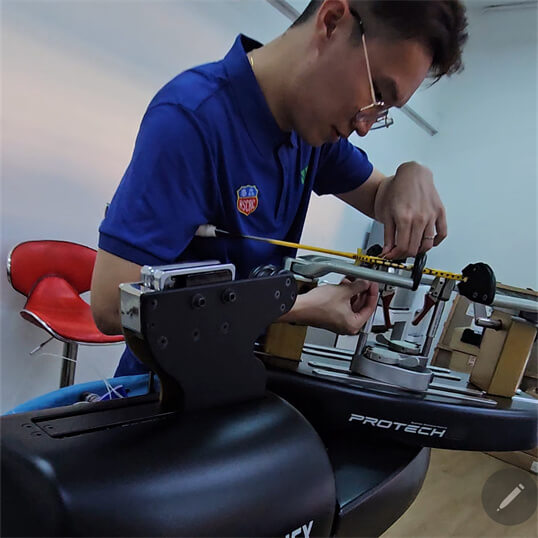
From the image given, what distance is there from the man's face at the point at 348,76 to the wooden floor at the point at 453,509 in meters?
1.35

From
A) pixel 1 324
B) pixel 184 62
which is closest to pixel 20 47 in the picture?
pixel 184 62

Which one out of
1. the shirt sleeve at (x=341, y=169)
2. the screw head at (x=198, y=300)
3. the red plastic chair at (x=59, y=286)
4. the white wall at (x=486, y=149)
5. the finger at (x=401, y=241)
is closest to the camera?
the screw head at (x=198, y=300)

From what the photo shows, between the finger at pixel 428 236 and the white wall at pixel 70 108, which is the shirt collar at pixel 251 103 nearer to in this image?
the finger at pixel 428 236

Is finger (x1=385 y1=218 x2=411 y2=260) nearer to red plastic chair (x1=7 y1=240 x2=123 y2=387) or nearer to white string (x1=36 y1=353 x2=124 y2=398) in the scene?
white string (x1=36 y1=353 x2=124 y2=398)

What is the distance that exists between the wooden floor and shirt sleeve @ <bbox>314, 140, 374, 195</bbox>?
1087 millimetres

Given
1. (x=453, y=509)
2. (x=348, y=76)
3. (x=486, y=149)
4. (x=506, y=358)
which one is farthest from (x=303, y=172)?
(x=486, y=149)

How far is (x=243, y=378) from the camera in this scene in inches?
19.5

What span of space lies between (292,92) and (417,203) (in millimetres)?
302

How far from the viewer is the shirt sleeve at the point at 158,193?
1.94 feet

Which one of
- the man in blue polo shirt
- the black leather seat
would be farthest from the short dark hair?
the black leather seat

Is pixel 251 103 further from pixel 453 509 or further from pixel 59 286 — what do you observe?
pixel 453 509

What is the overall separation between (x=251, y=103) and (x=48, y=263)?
1425mm

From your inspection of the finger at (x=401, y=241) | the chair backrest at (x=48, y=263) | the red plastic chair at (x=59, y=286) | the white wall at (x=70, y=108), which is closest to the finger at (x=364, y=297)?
the finger at (x=401, y=241)

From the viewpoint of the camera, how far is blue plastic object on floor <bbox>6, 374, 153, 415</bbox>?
0.61 meters
